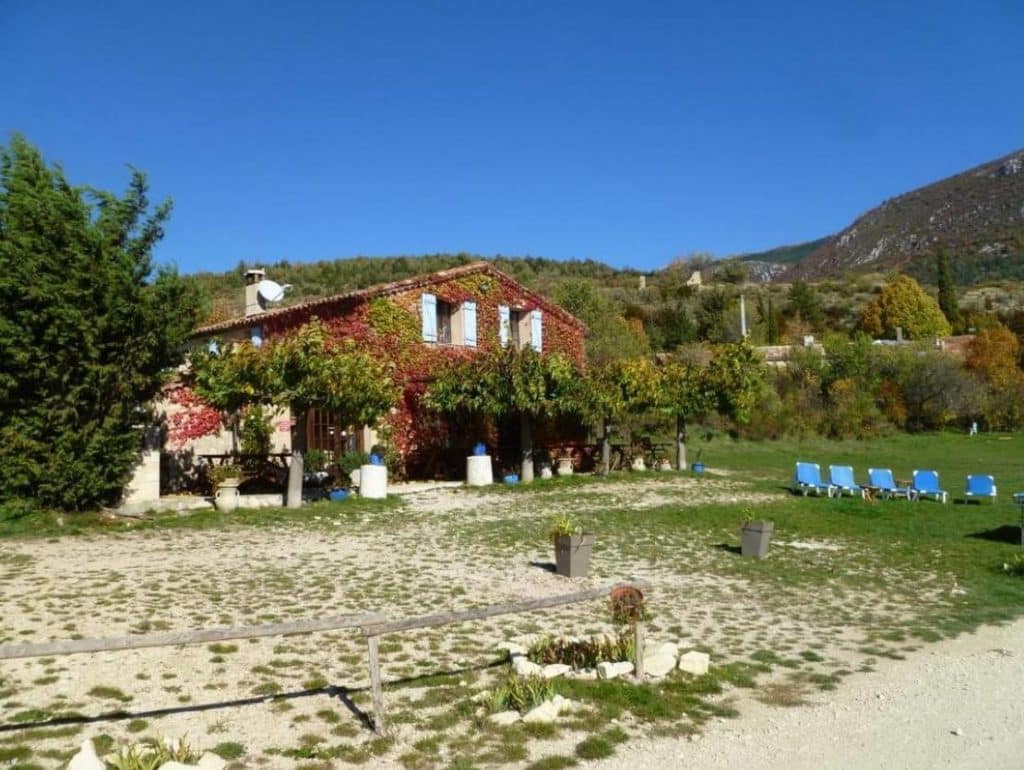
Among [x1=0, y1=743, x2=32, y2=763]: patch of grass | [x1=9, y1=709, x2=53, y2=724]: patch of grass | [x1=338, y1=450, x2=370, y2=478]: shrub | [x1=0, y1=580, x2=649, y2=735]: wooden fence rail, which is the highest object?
[x1=338, y1=450, x2=370, y2=478]: shrub

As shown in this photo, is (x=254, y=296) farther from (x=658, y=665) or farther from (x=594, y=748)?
(x=594, y=748)

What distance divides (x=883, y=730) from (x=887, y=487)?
1518cm

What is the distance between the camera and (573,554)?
9.89 meters

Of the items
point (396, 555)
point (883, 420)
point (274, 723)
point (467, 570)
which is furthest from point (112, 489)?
point (883, 420)

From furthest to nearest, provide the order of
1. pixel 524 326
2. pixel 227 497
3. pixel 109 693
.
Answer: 1. pixel 524 326
2. pixel 227 497
3. pixel 109 693

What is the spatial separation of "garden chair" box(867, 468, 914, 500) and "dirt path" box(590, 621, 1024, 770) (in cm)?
1320

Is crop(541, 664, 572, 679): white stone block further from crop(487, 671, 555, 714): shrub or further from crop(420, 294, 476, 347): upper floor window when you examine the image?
crop(420, 294, 476, 347): upper floor window

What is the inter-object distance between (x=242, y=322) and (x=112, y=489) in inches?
327

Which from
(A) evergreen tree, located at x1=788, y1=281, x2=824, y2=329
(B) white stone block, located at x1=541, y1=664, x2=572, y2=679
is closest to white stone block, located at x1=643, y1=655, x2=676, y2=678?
(B) white stone block, located at x1=541, y1=664, x2=572, y2=679

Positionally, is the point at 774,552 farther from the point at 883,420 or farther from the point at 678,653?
the point at 883,420

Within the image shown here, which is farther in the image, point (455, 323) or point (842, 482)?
point (455, 323)

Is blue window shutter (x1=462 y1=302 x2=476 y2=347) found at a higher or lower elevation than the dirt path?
higher

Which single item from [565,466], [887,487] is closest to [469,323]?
[565,466]

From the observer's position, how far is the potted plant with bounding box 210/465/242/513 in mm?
15375
